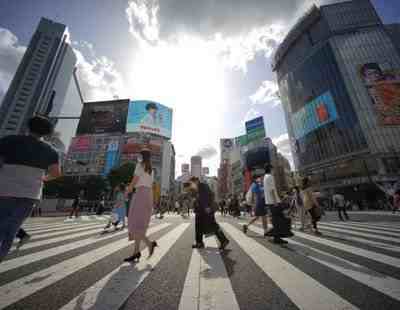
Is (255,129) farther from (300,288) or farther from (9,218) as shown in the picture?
(9,218)

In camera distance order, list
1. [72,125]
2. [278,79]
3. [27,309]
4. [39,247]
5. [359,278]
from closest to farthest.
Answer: [27,309], [359,278], [39,247], [278,79], [72,125]

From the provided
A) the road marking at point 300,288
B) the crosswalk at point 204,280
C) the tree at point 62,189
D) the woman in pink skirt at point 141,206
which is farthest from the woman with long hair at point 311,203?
the tree at point 62,189

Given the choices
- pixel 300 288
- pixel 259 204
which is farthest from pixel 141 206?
pixel 259 204

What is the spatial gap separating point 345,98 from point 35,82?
362ft

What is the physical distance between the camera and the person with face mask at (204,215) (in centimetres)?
360

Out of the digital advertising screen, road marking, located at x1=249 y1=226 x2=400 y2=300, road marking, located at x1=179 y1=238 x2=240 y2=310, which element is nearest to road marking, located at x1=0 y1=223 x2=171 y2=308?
road marking, located at x1=179 y1=238 x2=240 y2=310

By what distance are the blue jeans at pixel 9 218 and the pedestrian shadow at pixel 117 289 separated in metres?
0.89

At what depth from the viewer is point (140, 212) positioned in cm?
278

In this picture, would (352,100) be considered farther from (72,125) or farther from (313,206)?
(72,125)

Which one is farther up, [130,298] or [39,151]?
[39,151]

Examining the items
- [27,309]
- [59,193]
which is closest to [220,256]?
[27,309]

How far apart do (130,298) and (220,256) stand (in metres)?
1.75

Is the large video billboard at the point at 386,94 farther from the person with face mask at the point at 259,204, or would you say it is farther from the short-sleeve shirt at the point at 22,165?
the short-sleeve shirt at the point at 22,165

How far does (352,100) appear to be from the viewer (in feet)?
129
